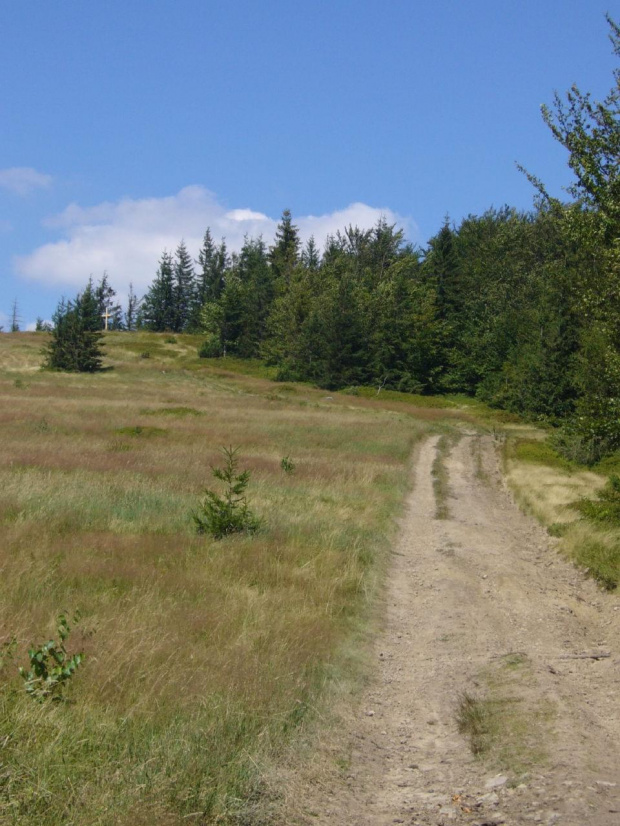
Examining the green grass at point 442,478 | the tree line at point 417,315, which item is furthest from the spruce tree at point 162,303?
the green grass at point 442,478

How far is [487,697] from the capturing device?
6.68 metres

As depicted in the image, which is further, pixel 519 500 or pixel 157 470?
pixel 519 500

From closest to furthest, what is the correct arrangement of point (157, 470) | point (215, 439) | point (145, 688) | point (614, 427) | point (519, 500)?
point (145, 688)
point (614, 427)
point (157, 470)
point (519, 500)
point (215, 439)

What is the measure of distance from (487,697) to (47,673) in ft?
13.0

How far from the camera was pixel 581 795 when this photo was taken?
183 inches

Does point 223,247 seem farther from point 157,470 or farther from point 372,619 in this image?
point 372,619

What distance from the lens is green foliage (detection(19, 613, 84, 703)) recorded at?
516 cm

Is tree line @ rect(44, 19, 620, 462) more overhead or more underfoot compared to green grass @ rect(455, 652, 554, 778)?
more overhead

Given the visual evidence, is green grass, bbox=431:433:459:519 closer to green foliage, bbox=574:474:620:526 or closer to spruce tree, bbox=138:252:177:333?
green foliage, bbox=574:474:620:526

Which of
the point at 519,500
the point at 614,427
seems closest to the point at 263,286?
the point at 519,500

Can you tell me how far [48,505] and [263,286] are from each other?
96716 millimetres

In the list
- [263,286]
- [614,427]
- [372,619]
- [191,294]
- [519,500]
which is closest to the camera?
[372,619]

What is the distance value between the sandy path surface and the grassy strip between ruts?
1.93 ft

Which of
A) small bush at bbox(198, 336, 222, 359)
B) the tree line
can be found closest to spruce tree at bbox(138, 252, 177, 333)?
the tree line
